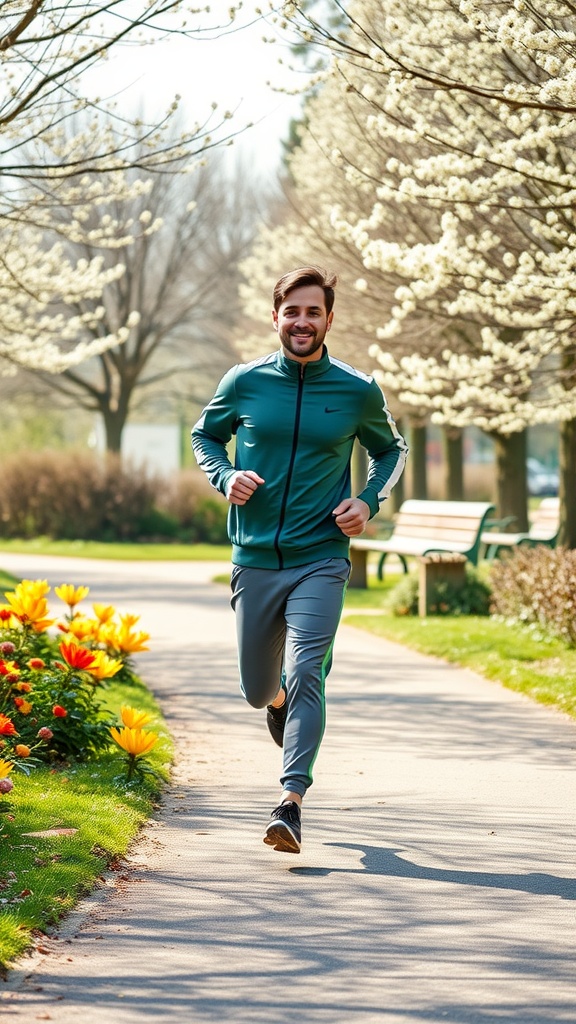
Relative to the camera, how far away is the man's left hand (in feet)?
17.9

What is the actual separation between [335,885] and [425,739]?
3136mm

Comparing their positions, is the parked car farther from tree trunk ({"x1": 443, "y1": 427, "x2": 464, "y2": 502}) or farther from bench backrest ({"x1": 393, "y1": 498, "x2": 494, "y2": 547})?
bench backrest ({"x1": 393, "y1": 498, "x2": 494, "y2": 547})

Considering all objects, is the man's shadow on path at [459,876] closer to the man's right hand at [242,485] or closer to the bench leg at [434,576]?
the man's right hand at [242,485]

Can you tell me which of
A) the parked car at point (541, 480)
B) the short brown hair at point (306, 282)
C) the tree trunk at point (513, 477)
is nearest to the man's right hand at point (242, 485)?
the short brown hair at point (306, 282)

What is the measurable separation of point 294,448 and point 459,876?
169cm

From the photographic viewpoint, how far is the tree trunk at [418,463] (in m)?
26.8

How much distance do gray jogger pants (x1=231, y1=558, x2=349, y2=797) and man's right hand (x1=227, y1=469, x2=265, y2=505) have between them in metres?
0.33

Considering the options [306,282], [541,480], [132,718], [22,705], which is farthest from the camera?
[541,480]

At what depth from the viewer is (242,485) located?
5453 mm

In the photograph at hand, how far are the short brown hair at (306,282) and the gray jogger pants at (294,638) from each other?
1044mm

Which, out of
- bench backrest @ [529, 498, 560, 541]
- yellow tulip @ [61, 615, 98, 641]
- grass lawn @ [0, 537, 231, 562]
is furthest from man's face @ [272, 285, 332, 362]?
grass lawn @ [0, 537, 231, 562]

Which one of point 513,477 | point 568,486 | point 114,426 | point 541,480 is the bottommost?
point 568,486

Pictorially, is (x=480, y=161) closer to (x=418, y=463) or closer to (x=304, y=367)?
(x=304, y=367)

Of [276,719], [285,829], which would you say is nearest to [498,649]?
[276,719]
